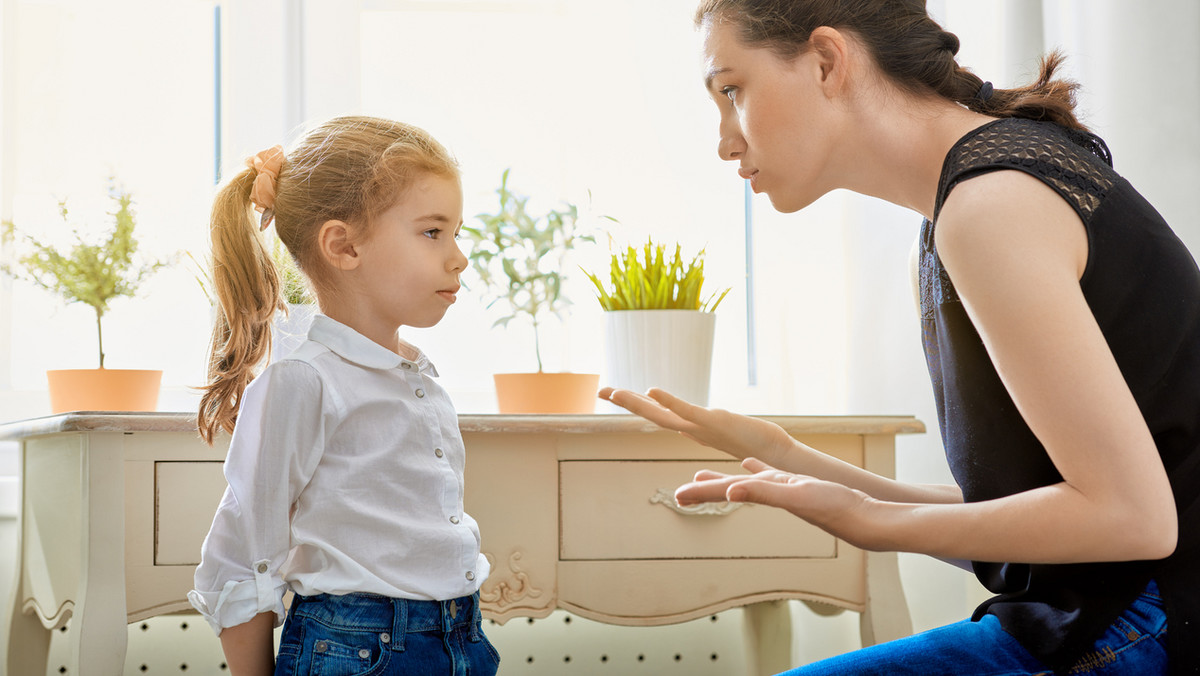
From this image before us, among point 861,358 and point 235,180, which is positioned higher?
point 235,180

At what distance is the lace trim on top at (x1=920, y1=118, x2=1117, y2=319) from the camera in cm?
70

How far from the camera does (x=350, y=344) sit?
3.26ft

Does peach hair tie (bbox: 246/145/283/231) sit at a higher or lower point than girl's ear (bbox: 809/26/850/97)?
lower

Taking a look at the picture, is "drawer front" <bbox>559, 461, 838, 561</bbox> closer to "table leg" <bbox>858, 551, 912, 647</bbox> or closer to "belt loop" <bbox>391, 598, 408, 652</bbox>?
"table leg" <bbox>858, 551, 912, 647</bbox>

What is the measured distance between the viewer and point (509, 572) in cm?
125

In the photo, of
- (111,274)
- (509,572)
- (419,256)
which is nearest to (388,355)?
(419,256)

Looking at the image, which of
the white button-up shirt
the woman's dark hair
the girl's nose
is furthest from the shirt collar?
the woman's dark hair

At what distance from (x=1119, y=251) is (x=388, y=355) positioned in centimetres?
68

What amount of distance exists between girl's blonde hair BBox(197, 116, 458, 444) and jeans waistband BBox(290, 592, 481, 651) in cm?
25

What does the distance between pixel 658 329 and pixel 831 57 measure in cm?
65

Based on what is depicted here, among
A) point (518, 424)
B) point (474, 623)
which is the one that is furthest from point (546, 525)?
point (474, 623)

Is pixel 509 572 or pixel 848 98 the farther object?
pixel 509 572

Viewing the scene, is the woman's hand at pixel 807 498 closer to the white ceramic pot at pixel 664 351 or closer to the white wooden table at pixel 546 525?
the white wooden table at pixel 546 525

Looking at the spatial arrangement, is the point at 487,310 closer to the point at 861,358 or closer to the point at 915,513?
the point at 861,358
